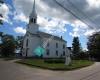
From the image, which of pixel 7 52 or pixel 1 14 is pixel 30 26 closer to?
pixel 7 52

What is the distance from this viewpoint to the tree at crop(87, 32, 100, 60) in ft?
227

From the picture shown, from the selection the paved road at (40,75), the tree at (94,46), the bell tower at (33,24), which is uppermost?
the bell tower at (33,24)

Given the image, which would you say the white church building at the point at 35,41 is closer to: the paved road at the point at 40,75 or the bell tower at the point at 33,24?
the bell tower at the point at 33,24

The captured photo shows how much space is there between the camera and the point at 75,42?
9525cm

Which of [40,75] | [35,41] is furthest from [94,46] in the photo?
[40,75]

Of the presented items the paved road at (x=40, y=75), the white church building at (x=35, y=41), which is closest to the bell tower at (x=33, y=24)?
the white church building at (x=35, y=41)

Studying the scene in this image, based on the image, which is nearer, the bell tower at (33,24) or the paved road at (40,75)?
the paved road at (40,75)

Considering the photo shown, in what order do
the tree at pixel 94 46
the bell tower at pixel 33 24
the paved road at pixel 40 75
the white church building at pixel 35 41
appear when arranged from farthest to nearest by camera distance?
the tree at pixel 94 46
the bell tower at pixel 33 24
the white church building at pixel 35 41
the paved road at pixel 40 75

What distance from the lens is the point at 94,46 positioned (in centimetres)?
7256

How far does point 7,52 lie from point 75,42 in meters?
39.2

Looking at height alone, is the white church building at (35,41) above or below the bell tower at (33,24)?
below

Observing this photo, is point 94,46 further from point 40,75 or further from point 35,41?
point 40,75

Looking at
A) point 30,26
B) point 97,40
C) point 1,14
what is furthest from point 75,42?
point 1,14

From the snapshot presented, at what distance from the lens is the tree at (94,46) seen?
69.2 m
